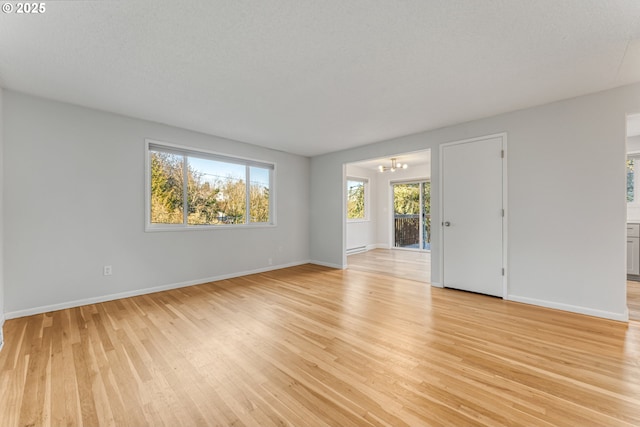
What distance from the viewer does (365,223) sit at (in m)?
7.91

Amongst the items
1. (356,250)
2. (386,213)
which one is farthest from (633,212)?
(356,250)

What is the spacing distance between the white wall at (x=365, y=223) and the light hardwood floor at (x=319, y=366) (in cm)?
423

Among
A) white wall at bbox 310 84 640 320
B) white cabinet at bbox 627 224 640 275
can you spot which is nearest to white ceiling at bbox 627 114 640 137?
white wall at bbox 310 84 640 320

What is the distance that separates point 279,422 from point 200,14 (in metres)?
2.58

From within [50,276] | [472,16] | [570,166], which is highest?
[472,16]

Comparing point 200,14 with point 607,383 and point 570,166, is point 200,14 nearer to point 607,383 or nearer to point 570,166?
point 607,383

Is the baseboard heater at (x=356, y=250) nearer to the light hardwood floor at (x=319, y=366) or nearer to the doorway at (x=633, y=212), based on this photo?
the light hardwood floor at (x=319, y=366)

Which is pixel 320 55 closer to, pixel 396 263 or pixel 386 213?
pixel 396 263

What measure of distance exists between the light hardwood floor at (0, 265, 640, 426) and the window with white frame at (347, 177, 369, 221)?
467 centimetres

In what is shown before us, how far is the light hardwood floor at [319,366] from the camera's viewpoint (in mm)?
1479

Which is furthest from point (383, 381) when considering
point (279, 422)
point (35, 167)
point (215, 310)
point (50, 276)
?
point (35, 167)

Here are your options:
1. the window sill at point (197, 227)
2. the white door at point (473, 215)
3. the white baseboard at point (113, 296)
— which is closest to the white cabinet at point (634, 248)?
the white door at point (473, 215)

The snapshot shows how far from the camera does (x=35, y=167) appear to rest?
2.99 metres

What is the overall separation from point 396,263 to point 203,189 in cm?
432
